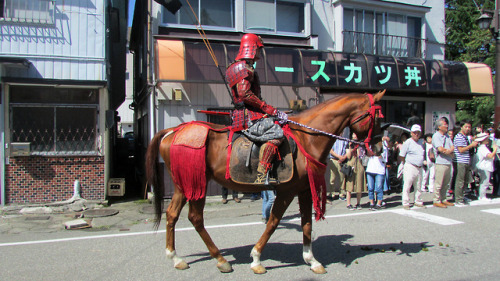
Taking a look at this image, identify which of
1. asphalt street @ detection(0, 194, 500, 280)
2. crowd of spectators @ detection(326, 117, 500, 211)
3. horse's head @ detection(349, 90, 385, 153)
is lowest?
asphalt street @ detection(0, 194, 500, 280)

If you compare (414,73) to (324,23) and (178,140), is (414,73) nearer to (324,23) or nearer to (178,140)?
(324,23)

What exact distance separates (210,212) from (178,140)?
14.2 ft

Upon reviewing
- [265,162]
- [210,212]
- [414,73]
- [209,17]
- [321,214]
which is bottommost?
[210,212]

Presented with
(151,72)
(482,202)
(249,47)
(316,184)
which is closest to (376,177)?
(482,202)

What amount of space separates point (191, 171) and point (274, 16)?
8638 mm

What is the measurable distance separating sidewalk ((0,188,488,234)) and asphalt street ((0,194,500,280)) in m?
0.36

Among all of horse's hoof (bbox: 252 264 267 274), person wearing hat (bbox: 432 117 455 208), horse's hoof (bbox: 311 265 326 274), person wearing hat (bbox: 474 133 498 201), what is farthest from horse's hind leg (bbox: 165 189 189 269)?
person wearing hat (bbox: 474 133 498 201)

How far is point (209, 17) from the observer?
35.9 feet

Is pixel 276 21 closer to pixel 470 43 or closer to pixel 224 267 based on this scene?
pixel 224 267

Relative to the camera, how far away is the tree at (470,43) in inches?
728

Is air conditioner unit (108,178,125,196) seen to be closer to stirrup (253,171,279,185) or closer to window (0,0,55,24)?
window (0,0,55,24)

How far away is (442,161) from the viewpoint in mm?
8430

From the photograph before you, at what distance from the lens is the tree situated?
1850 cm

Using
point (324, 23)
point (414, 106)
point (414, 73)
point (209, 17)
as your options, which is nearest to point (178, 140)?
point (209, 17)
